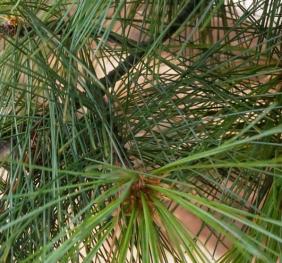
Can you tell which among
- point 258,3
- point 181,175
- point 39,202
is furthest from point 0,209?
point 258,3

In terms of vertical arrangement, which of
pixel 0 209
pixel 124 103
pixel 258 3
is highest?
pixel 258 3

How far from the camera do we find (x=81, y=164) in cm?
36

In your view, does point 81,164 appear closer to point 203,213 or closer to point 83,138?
point 83,138

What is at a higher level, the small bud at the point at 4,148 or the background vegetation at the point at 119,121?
the background vegetation at the point at 119,121

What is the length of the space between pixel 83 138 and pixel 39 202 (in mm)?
58

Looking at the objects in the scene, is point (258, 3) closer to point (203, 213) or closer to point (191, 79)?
point (191, 79)

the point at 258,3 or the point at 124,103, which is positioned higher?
the point at 258,3

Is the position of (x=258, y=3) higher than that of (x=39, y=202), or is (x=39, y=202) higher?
(x=258, y=3)

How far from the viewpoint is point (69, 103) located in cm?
37

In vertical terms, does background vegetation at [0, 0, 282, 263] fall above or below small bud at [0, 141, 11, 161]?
above

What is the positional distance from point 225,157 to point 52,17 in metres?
0.18

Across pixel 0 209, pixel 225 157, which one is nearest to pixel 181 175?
pixel 225 157

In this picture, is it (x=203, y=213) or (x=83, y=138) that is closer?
(x=203, y=213)

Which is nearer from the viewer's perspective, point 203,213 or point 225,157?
point 203,213
